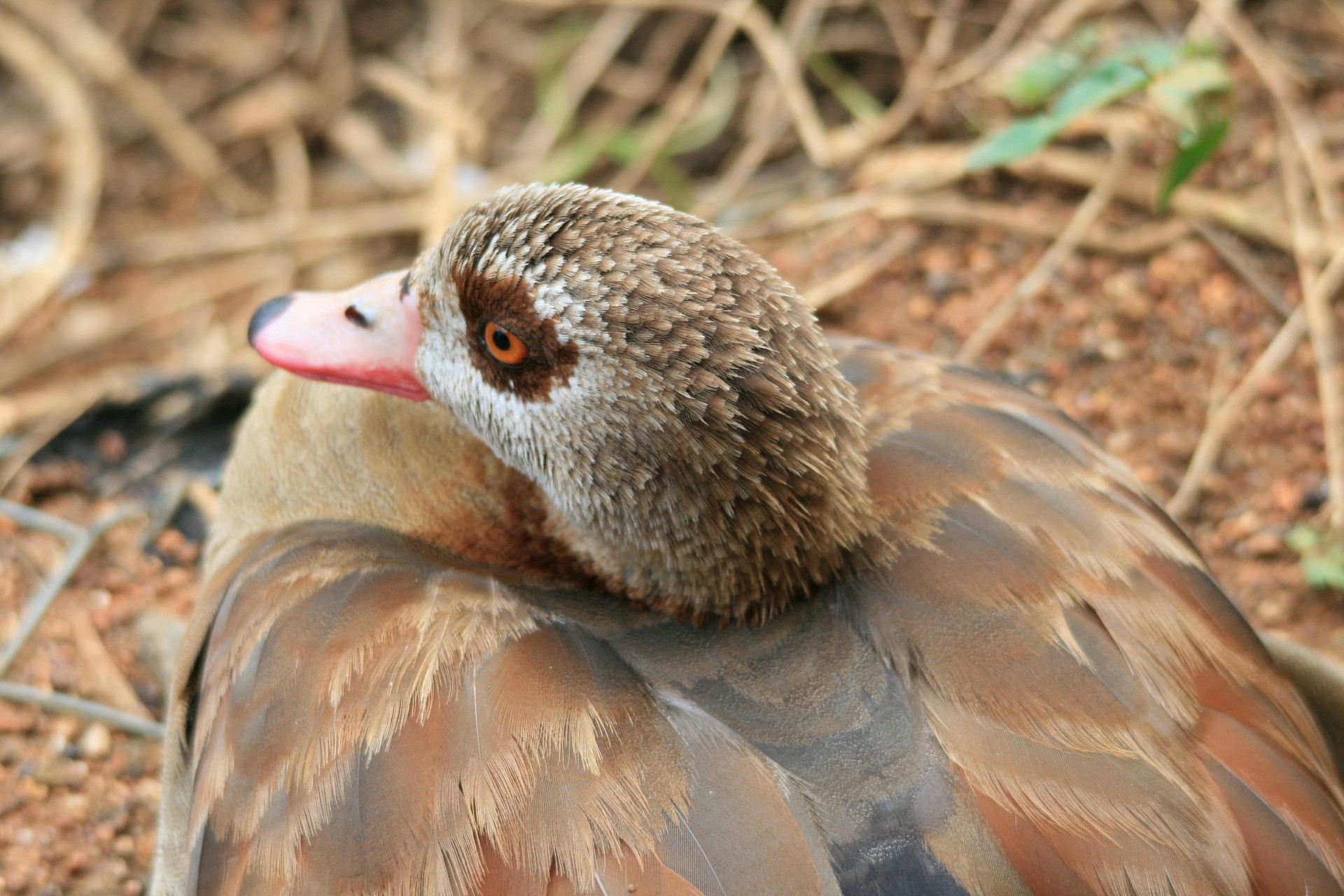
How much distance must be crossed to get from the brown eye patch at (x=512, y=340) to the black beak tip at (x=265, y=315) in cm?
43

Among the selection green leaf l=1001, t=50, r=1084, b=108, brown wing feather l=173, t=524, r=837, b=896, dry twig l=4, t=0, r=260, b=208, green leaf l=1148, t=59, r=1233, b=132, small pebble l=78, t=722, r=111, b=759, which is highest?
green leaf l=1148, t=59, r=1233, b=132

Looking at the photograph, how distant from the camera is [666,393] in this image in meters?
1.59

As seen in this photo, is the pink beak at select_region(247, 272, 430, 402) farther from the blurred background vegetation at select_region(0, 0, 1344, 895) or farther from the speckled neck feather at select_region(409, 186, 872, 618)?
the blurred background vegetation at select_region(0, 0, 1344, 895)

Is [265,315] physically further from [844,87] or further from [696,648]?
[844,87]

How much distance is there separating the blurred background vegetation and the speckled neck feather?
126 centimetres

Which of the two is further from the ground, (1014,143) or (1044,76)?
(1044,76)

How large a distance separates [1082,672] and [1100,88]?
1647 mm

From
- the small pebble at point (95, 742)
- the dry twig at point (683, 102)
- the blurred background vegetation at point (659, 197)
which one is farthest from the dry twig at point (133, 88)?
the small pebble at point (95, 742)

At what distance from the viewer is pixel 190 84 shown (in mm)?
4445

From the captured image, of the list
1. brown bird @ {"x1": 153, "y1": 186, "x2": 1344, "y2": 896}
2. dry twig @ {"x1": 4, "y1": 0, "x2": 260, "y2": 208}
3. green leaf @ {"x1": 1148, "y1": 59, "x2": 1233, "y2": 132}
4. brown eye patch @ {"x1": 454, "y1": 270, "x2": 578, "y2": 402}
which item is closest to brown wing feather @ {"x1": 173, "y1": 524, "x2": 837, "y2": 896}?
brown bird @ {"x1": 153, "y1": 186, "x2": 1344, "y2": 896}

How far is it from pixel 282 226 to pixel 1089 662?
3.19m

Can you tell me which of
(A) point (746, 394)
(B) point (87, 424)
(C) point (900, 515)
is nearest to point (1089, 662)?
(C) point (900, 515)

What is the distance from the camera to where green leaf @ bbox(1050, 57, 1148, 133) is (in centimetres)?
271

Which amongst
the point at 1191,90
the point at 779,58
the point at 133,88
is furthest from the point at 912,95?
the point at 133,88
